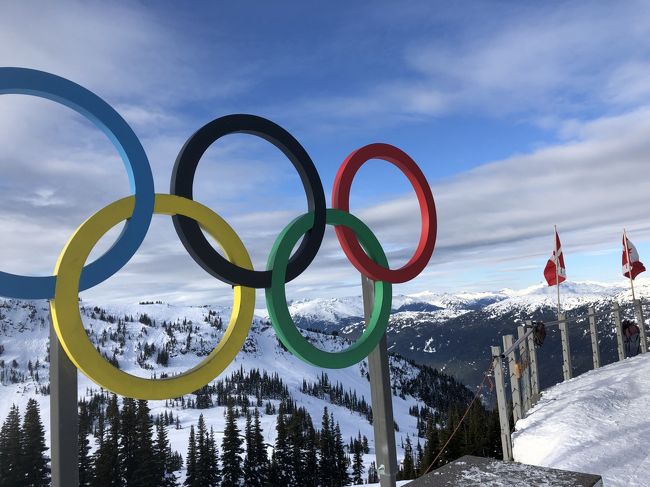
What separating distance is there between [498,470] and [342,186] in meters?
4.00

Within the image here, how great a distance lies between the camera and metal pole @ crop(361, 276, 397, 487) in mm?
7551

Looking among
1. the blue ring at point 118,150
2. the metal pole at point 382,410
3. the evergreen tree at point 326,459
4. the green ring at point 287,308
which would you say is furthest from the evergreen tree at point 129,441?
the blue ring at point 118,150

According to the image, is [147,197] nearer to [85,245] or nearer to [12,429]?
[85,245]

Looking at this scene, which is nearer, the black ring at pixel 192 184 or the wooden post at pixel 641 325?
the black ring at pixel 192 184

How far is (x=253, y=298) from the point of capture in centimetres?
638

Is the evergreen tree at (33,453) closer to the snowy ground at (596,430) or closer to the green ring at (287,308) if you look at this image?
the snowy ground at (596,430)

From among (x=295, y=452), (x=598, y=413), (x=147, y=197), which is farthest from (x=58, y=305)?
(x=295, y=452)

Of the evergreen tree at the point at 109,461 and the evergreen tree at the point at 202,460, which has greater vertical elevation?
the evergreen tree at the point at 109,461

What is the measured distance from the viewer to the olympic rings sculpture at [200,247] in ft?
16.7

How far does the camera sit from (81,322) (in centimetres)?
512

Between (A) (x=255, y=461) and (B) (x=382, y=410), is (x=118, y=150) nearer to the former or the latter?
(B) (x=382, y=410)

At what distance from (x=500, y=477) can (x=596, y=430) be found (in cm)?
499

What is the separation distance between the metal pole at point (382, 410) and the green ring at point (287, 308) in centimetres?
22

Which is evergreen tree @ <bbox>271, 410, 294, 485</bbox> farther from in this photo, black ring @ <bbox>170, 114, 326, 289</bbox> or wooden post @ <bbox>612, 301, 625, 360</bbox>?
black ring @ <bbox>170, 114, 326, 289</bbox>
